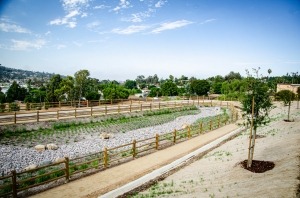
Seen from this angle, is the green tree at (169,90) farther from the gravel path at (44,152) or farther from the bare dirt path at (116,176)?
the bare dirt path at (116,176)

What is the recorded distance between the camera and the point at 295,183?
726 centimetres

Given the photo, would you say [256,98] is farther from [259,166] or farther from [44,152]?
[44,152]

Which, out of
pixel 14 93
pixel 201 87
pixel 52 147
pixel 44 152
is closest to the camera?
pixel 44 152

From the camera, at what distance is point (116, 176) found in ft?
34.2

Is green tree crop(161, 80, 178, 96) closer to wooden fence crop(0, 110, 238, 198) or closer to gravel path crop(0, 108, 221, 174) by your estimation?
gravel path crop(0, 108, 221, 174)

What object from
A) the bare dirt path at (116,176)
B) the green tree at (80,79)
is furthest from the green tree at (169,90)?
the bare dirt path at (116,176)

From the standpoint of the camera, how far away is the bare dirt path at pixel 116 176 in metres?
8.75

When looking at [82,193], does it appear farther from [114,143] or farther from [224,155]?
[114,143]

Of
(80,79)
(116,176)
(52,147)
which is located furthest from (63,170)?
(80,79)

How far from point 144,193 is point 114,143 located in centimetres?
1109

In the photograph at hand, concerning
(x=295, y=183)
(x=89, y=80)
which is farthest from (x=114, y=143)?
(x=89, y=80)

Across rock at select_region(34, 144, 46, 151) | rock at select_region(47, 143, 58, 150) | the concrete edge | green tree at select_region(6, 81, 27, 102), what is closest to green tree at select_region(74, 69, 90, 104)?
rock at select_region(47, 143, 58, 150)

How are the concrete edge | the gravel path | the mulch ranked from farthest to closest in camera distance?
1. the gravel path
2. the mulch
3. the concrete edge

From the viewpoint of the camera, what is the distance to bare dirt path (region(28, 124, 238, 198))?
8.75 m
